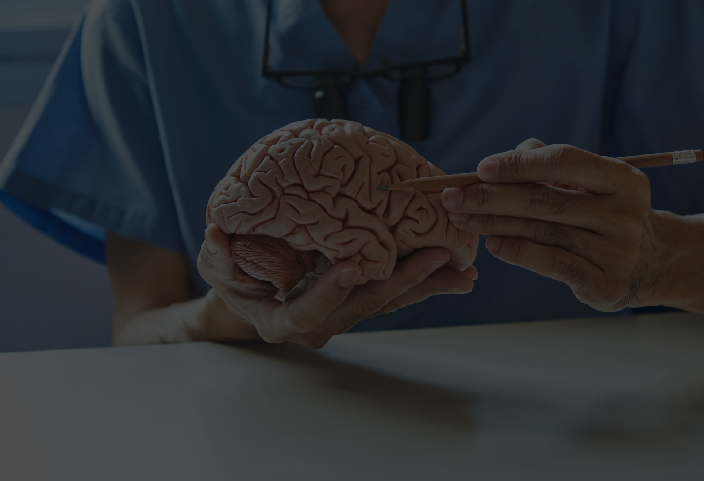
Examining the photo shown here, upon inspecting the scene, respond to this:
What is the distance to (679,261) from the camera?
72 centimetres

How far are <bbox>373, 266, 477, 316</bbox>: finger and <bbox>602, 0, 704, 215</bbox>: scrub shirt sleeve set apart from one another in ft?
2.23

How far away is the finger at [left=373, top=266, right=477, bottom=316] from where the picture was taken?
659 mm

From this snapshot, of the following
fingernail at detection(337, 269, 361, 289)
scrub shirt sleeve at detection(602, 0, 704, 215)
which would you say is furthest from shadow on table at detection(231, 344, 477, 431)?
scrub shirt sleeve at detection(602, 0, 704, 215)

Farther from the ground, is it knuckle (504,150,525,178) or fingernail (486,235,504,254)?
knuckle (504,150,525,178)

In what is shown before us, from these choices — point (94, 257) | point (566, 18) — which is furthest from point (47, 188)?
point (566, 18)

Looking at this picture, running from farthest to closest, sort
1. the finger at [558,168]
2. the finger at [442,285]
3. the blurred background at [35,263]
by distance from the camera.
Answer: the blurred background at [35,263] → the finger at [442,285] → the finger at [558,168]

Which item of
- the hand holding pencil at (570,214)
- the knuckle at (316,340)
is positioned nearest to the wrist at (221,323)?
the knuckle at (316,340)

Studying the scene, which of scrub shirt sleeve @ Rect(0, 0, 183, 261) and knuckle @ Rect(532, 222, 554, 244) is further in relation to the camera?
scrub shirt sleeve @ Rect(0, 0, 183, 261)

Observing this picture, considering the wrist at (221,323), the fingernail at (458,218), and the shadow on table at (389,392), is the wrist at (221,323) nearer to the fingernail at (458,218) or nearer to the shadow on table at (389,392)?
the shadow on table at (389,392)

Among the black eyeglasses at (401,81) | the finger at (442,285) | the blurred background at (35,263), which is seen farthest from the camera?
the blurred background at (35,263)

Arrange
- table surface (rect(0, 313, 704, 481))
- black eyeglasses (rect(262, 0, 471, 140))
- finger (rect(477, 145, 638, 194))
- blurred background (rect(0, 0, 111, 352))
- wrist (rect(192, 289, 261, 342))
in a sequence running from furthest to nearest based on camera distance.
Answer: blurred background (rect(0, 0, 111, 352)), black eyeglasses (rect(262, 0, 471, 140)), wrist (rect(192, 289, 261, 342)), finger (rect(477, 145, 638, 194)), table surface (rect(0, 313, 704, 481))

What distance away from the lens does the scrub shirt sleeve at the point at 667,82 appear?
3.64ft

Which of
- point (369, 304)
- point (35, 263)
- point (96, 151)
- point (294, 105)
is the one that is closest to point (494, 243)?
point (369, 304)

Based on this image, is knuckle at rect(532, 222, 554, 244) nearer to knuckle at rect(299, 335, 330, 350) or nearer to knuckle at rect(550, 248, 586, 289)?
knuckle at rect(550, 248, 586, 289)
